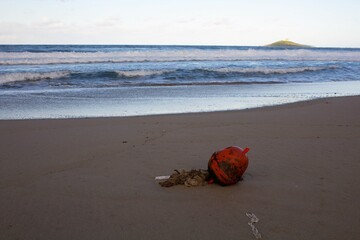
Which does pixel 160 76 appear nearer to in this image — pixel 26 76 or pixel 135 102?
pixel 26 76

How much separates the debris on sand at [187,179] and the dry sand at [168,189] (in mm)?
73

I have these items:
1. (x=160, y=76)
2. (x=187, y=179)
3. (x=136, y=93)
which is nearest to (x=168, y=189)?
(x=187, y=179)

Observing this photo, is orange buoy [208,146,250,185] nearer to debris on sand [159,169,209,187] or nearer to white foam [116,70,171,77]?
debris on sand [159,169,209,187]

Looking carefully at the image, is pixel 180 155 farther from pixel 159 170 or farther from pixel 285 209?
pixel 285 209

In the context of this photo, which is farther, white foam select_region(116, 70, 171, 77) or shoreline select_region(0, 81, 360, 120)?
white foam select_region(116, 70, 171, 77)

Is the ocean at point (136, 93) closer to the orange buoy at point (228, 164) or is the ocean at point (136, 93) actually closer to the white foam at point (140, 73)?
the white foam at point (140, 73)

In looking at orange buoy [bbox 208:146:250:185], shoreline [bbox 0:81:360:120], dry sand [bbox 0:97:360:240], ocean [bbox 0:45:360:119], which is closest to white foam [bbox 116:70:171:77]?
ocean [bbox 0:45:360:119]

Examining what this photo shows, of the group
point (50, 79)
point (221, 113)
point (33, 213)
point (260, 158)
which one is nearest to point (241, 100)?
point (221, 113)

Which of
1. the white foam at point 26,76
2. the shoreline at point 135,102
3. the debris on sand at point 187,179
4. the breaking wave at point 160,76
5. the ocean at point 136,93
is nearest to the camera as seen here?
the debris on sand at point 187,179

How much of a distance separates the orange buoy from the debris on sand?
15 cm

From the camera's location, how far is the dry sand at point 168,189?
276 cm

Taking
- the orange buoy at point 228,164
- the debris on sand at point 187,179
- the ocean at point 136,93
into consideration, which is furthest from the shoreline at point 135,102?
the orange buoy at point 228,164

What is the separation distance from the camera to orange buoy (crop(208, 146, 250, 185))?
3.32 m

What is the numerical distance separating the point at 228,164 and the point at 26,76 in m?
13.6
